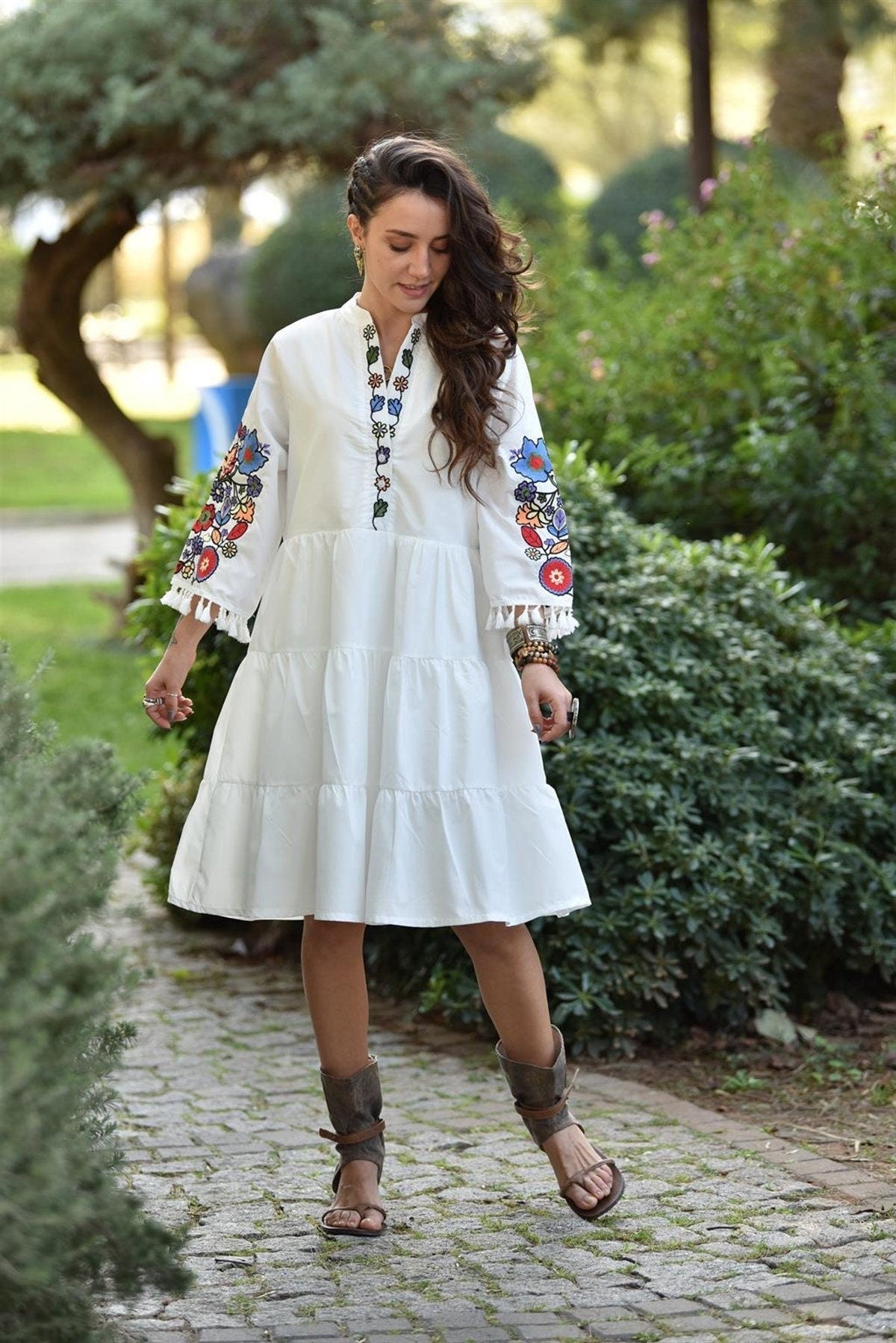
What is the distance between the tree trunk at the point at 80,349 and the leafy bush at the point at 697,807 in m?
5.08

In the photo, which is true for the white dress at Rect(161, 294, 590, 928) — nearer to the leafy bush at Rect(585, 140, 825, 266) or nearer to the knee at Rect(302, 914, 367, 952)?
the knee at Rect(302, 914, 367, 952)

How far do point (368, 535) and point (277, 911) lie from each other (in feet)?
2.06

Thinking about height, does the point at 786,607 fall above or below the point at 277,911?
above

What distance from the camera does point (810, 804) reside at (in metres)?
4.28

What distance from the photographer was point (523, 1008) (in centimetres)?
307

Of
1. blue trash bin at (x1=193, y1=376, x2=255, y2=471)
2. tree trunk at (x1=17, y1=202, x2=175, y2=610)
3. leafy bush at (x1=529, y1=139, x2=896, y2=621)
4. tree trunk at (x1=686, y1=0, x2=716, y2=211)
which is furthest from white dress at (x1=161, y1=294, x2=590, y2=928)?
blue trash bin at (x1=193, y1=376, x2=255, y2=471)

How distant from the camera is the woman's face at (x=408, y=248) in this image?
9.66ft

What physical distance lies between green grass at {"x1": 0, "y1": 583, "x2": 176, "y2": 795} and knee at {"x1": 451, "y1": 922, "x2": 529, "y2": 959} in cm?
236

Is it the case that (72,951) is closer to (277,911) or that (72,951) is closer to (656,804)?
(277,911)

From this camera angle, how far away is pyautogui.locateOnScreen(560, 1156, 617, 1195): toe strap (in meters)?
3.09

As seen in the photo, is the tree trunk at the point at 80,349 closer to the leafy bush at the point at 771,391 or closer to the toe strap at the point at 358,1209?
the leafy bush at the point at 771,391

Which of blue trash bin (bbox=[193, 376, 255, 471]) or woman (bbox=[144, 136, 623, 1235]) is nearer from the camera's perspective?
woman (bbox=[144, 136, 623, 1235])

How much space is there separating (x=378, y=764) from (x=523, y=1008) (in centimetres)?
50

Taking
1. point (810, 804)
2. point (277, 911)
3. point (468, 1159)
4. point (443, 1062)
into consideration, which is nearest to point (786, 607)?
point (810, 804)
